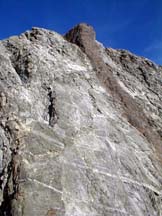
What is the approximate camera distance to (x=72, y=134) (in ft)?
55.1

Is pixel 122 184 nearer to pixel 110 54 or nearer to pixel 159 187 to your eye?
pixel 159 187

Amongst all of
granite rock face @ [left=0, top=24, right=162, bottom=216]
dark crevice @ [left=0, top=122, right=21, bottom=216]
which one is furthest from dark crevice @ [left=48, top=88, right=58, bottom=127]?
dark crevice @ [left=0, top=122, right=21, bottom=216]

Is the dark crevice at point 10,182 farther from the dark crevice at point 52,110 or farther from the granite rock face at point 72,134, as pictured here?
the dark crevice at point 52,110

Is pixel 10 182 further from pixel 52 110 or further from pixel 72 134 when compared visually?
pixel 52 110

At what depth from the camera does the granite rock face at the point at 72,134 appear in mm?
14492

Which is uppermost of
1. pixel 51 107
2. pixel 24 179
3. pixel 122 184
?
pixel 51 107

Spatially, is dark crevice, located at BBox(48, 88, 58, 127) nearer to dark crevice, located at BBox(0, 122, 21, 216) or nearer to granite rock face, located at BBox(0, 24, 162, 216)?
granite rock face, located at BBox(0, 24, 162, 216)

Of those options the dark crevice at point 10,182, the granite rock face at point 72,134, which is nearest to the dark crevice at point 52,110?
the granite rock face at point 72,134

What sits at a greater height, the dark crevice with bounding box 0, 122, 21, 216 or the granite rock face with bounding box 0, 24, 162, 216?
the granite rock face with bounding box 0, 24, 162, 216

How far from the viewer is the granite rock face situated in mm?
14492

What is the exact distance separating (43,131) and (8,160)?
74.8 inches

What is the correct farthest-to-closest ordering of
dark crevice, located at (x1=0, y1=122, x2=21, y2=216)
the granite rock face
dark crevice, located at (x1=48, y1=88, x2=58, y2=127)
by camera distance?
dark crevice, located at (x1=48, y1=88, x2=58, y2=127)
the granite rock face
dark crevice, located at (x1=0, y1=122, x2=21, y2=216)

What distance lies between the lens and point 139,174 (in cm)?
1705

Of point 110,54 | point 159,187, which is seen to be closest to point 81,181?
point 159,187
